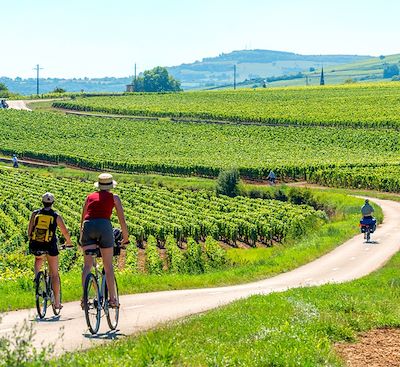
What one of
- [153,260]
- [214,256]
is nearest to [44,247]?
A: [153,260]

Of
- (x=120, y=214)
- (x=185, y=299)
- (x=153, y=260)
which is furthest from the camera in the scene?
(x=153, y=260)

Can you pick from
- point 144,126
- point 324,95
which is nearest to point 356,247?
A: point 144,126

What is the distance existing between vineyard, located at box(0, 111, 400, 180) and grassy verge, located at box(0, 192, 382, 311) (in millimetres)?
33026

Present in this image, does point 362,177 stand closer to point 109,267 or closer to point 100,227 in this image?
point 109,267

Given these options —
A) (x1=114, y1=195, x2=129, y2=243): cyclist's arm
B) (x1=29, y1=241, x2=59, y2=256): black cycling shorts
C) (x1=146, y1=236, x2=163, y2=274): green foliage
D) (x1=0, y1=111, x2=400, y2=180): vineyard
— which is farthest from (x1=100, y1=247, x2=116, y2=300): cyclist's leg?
(x1=0, y1=111, x2=400, y2=180): vineyard

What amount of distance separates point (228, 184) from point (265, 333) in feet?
153

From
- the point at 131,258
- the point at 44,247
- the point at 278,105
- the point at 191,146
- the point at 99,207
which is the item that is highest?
the point at 278,105

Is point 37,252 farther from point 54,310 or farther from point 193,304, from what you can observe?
point 193,304

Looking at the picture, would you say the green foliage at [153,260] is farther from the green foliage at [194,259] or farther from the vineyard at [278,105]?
the vineyard at [278,105]

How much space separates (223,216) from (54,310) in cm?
3181

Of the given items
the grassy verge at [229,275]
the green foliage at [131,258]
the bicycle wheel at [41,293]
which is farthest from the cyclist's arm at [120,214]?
the green foliage at [131,258]

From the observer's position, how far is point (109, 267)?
13281mm

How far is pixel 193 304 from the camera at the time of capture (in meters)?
17.2

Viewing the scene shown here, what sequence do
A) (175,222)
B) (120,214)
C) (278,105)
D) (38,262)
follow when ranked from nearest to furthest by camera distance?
1. (120,214)
2. (38,262)
3. (175,222)
4. (278,105)
